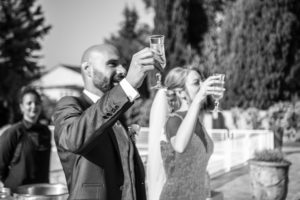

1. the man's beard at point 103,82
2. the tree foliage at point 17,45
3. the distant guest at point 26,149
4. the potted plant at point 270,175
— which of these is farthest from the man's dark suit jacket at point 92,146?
the tree foliage at point 17,45

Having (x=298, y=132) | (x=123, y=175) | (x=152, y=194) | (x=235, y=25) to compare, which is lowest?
(x=298, y=132)

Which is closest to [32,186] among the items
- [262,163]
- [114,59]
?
[114,59]

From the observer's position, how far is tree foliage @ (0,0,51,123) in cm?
3070

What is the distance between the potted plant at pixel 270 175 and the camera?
6.90 metres

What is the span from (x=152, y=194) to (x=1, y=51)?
3102 cm

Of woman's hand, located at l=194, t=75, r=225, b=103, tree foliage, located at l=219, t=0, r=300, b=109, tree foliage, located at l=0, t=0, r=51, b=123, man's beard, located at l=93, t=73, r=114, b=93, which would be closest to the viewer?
man's beard, located at l=93, t=73, r=114, b=93

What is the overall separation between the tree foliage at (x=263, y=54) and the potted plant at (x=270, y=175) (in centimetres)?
1135

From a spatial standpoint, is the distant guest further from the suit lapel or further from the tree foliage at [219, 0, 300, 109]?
the tree foliage at [219, 0, 300, 109]

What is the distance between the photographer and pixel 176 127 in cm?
321

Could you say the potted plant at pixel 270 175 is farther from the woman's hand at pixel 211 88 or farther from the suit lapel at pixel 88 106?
the suit lapel at pixel 88 106

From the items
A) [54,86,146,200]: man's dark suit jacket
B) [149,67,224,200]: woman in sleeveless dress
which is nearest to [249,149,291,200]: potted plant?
[149,67,224,200]: woman in sleeveless dress

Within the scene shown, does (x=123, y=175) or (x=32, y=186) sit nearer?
(x=123, y=175)

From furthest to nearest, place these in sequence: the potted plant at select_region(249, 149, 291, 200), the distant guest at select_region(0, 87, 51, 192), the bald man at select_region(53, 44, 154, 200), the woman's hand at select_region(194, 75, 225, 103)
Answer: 1. the potted plant at select_region(249, 149, 291, 200)
2. the distant guest at select_region(0, 87, 51, 192)
3. the woman's hand at select_region(194, 75, 225, 103)
4. the bald man at select_region(53, 44, 154, 200)

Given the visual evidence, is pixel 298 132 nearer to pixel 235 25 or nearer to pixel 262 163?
pixel 235 25
